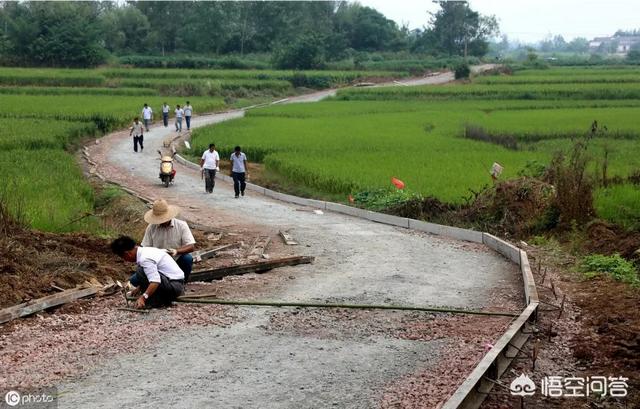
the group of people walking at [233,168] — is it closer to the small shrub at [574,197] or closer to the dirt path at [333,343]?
the dirt path at [333,343]

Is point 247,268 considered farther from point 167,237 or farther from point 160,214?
point 160,214

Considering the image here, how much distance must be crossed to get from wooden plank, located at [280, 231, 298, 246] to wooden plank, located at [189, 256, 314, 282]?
168cm

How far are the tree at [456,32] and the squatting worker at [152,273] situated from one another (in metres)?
111

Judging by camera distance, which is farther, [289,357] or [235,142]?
[235,142]

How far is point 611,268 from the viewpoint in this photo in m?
12.9

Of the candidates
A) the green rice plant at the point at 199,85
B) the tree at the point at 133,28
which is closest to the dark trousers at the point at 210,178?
the green rice plant at the point at 199,85

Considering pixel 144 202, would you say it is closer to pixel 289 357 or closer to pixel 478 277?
pixel 478 277

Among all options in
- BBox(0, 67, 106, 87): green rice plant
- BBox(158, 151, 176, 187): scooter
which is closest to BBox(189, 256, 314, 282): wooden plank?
BBox(158, 151, 176, 187): scooter

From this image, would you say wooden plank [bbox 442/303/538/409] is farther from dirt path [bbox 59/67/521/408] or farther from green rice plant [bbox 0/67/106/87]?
green rice plant [bbox 0/67/106/87]

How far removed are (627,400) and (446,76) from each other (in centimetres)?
8394

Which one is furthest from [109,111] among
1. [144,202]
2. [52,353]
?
[52,353]

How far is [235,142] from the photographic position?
3198 centimetres

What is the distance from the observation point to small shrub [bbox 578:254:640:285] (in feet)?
40.7

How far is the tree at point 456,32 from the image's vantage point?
119562mm
